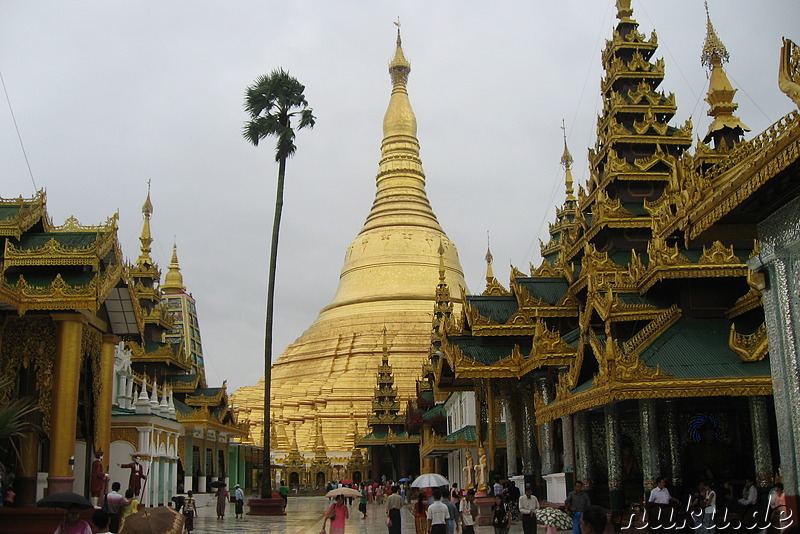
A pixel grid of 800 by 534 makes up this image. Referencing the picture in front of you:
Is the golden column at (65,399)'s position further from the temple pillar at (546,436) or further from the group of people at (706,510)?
the group of people at (706,510)

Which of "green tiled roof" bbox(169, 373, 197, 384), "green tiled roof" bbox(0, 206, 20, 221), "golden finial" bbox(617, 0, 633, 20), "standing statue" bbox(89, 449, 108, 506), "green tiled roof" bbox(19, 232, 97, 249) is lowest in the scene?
"standing statue" bbox(89, 449, 108, 506)

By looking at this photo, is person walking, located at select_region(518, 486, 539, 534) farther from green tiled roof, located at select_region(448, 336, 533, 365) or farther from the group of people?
green tiled roof, located at select_region(448, 336, 533, 365)

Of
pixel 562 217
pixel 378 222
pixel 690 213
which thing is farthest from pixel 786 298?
pixel 378 222

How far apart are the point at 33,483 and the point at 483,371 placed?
436 inches

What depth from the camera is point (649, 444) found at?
16719 millimetres

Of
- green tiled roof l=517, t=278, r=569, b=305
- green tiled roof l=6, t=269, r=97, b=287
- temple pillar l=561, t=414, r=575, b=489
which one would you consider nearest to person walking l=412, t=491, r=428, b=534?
temple pillar l=561, t=414, r=575, b=489

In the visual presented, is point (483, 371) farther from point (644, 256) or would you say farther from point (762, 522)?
point (762, 522)

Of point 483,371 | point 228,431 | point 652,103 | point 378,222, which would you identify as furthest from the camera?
point 378,222

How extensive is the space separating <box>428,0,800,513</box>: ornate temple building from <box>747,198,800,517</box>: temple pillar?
24 millimetres

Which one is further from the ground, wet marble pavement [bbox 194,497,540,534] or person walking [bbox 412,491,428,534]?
person walking [bbox 412,491,428,534]

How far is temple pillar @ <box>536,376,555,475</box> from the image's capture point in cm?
2323

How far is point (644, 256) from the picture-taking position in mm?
22703

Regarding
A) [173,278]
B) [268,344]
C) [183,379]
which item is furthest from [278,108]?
[173,278]

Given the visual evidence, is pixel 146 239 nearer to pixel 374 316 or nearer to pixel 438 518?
pixel 374 316
